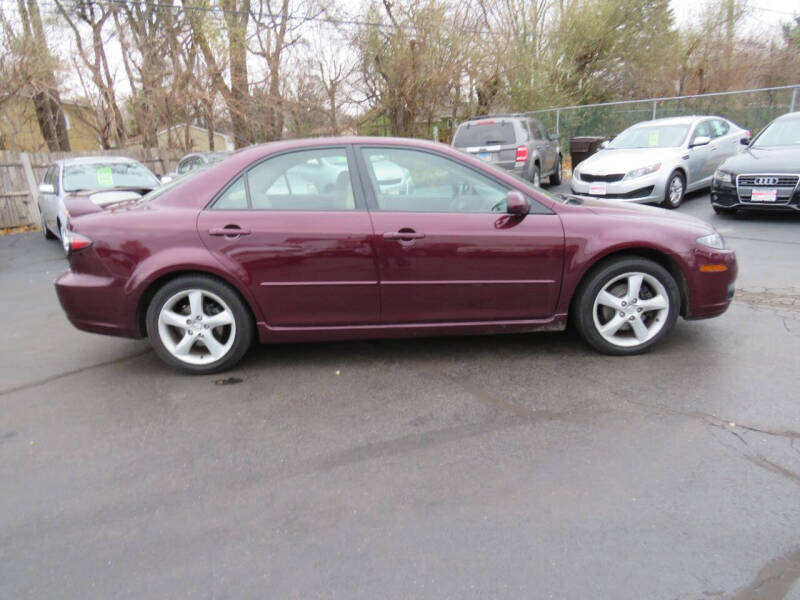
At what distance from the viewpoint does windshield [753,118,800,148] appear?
8594mm

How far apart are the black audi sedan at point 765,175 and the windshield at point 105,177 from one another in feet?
30.5

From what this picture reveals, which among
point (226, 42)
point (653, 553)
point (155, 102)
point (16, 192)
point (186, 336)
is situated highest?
point (226, 42)

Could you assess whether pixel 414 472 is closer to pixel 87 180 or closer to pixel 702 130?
pixel 87 180

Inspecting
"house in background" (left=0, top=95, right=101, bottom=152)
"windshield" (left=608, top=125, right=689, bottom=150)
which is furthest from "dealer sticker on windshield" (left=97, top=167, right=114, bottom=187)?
"windshield" (left=608, top=125, right=689, bottom=150)

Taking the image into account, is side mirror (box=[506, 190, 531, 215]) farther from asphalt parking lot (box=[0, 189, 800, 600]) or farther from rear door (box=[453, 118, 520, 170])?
rear door (box=[453, 118, 520, 170])

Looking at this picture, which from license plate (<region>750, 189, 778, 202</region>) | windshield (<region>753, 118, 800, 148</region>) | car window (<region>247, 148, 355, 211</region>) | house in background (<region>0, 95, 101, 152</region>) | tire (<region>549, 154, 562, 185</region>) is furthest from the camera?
house in background (<region>0, 95, 101, 152</region>)

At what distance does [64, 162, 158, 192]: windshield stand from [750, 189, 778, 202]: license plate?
952cm

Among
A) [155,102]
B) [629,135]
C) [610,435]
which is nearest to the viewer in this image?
[610,435]

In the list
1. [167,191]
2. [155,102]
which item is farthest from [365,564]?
[155,102]

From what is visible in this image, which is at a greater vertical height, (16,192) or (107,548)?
(16,192)

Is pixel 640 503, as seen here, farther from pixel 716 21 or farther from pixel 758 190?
pixel 716 21

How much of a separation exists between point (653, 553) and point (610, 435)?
0.88 m

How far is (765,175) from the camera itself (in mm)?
7941

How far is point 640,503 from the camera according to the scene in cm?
243
